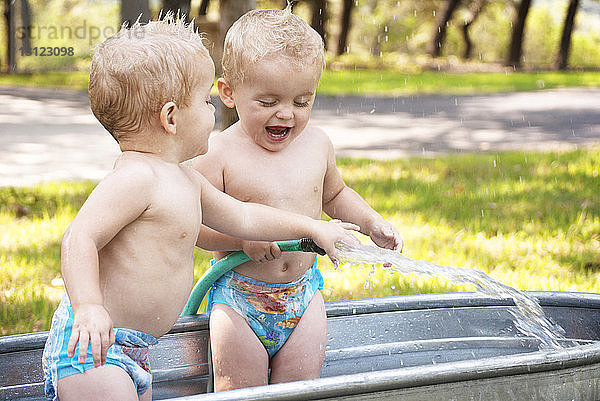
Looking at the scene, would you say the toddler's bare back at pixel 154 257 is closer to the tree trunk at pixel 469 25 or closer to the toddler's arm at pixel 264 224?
the toddler's arm at pixel 264 224

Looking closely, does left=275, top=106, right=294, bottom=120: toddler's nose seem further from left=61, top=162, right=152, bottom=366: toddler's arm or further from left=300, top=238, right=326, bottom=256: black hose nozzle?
left=61, top=162, right=152, bottom=366: toddler's arm

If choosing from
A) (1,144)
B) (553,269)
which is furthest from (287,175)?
(1,144)

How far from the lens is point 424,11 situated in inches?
1278

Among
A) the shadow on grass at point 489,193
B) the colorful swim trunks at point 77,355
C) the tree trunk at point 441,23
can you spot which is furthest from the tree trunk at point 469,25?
the colorful swim trunks at point 77,355

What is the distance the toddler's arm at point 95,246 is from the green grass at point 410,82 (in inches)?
416

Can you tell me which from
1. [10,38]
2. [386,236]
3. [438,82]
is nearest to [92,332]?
[386,236]

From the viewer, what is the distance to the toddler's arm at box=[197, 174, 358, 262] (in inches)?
75.6

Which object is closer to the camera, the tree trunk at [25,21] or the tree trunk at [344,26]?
the tree trunk at [25,21]

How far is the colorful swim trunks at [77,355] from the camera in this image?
63.6 inches

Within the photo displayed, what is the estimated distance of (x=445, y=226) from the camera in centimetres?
420

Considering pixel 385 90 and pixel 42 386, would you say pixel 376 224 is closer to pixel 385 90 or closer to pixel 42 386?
pixel 42 386

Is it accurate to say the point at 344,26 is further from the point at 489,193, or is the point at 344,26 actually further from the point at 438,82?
the point at 489,193

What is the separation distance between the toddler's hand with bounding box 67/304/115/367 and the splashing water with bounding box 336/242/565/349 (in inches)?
26.8

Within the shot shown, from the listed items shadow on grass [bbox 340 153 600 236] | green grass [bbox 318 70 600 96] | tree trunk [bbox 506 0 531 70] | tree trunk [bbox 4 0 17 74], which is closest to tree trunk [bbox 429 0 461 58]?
tree trunk [bbox 506 0 531 70]
